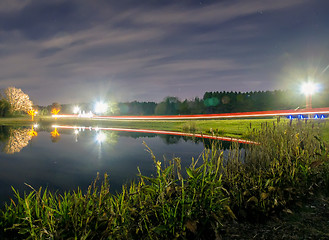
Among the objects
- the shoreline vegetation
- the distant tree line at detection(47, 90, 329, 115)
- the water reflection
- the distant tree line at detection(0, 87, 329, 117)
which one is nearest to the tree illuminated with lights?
the distant tree line at detection(0, 87, 329, 117)

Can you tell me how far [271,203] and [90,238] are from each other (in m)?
3.42

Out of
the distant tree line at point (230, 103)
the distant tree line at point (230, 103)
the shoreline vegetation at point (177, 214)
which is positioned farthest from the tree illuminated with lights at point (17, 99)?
the shoreline vegetation at point (177, 214)

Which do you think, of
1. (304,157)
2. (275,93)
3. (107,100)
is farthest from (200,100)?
(304,157)

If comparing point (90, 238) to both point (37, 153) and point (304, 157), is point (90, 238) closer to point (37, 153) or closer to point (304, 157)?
point (304, 157)

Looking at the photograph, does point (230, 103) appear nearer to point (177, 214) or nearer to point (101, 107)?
point (101, 107)

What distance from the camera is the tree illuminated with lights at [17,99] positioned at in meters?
83.1

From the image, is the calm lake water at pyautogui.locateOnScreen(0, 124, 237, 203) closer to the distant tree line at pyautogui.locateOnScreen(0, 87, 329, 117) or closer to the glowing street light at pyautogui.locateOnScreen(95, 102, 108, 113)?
the glowing street light at pyautogui.locateOnScreen(95, 102, 108, 113)

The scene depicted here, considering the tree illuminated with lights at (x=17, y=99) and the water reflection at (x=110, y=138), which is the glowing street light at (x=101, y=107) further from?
the water reflection at (x=110, y=138)

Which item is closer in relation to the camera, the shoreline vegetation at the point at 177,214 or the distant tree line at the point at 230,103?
the shoreline vegetation at the point at 177,214

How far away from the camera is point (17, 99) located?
279 feet

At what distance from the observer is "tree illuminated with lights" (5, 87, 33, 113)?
83.1 metres

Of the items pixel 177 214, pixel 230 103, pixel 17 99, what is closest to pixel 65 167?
pixel 177 214

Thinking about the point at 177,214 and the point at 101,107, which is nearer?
the point at 177,214

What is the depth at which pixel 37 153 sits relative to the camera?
1559cm
